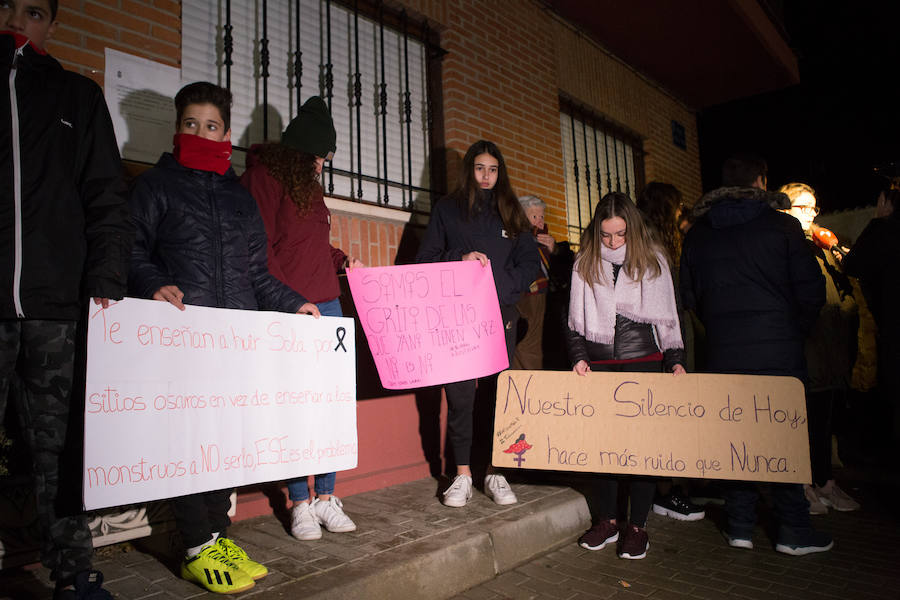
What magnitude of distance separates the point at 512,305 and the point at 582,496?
1220mm

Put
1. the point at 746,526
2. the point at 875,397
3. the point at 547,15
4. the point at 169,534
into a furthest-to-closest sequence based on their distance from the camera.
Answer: the point at 547,15
the point at 875,397
the point at 746,526
the point at 169,534

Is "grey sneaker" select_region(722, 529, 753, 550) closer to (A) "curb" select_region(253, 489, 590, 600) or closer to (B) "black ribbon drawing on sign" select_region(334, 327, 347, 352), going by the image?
(A) "curb" select_region(253, 489, 590, 600)

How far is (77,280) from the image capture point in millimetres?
1779

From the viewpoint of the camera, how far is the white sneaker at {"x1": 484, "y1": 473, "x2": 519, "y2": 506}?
306cm

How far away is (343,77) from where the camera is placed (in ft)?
14.1

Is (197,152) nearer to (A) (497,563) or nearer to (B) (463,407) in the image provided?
(B) (463,407)

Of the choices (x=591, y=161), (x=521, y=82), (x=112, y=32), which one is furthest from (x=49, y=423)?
(x=591, y=161)

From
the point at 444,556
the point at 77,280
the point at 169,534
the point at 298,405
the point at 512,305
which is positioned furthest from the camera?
the point at 512,305

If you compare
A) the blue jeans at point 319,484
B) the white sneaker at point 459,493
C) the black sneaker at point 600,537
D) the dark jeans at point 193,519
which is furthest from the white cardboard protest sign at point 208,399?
the black sneaker at point 600,537

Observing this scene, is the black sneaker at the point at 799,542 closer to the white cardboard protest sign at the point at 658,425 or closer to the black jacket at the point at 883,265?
the white cardboard protest sign at the point at 658,425

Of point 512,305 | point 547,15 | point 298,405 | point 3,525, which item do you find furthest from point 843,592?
point 547,15

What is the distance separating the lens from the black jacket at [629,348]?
2850 mm

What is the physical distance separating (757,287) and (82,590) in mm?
3092

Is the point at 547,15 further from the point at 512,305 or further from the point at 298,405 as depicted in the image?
the point at 298,405
